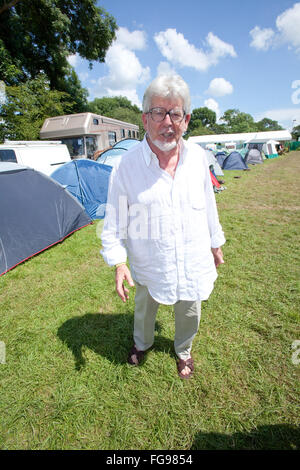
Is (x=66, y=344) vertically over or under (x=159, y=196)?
under

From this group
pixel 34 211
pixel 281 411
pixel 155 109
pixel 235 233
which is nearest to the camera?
pixel 155 109

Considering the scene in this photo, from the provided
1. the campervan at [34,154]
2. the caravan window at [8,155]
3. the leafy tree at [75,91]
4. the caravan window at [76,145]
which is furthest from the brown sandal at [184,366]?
the leafy tree at [75,91]

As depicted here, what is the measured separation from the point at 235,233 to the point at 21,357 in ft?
14.3

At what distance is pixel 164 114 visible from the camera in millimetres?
1262

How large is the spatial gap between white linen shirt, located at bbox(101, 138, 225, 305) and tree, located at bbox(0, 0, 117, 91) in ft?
53.5

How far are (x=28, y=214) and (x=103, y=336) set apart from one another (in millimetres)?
2639

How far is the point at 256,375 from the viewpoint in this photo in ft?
6.28

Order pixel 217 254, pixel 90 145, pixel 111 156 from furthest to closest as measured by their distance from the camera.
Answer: pixel 90 145, pixel 111 156, pixel 217 254

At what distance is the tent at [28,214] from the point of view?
349 centimetres

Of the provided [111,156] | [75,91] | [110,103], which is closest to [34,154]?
[111,156]

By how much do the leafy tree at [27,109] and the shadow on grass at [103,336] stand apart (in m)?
12.9

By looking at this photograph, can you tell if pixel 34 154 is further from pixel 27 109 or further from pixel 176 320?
pixel 176 320

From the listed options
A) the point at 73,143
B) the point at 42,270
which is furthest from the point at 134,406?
the point at 73,143

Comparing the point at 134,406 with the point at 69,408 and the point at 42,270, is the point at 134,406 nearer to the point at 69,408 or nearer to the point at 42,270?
the point at 69,408
